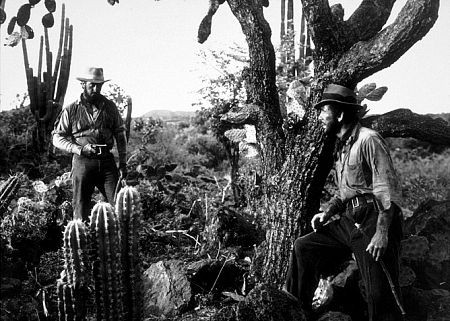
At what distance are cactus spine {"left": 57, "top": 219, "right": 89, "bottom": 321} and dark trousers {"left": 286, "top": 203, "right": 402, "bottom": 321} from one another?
5.37 ft

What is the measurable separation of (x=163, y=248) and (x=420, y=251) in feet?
10.0

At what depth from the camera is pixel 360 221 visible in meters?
3.81

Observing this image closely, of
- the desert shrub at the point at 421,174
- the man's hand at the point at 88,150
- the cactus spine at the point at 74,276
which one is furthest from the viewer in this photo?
the desert shrub at the point at 421,174

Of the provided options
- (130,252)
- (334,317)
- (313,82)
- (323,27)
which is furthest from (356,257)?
(323,27)

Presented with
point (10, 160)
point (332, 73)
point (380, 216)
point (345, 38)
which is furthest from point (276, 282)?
point (10, 160)

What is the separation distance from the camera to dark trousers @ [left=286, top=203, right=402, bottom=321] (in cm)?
368

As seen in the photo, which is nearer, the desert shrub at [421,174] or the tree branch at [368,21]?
the tree branch at [368,21]

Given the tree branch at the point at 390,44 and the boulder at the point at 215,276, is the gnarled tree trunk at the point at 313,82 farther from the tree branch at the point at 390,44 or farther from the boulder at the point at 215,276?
the boulder at the point at 215,276

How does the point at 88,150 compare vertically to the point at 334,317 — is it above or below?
above

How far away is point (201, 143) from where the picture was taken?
679 inches

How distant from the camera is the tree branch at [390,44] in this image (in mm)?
4297

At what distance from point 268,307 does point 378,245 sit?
856 millimetres

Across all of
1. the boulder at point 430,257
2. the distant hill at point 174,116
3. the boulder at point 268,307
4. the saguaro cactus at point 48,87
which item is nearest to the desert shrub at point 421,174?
the boulder at point 430,257

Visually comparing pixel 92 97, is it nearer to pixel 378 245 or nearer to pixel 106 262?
pixel 106 262
